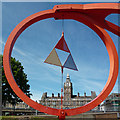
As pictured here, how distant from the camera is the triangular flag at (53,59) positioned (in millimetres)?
8414

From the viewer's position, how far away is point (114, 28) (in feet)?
29.5

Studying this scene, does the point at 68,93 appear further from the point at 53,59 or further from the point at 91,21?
the point at 91,21

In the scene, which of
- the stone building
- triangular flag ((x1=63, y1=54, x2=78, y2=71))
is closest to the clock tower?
the stone building

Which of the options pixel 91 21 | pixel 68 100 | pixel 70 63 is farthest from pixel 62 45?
pixel 68 100

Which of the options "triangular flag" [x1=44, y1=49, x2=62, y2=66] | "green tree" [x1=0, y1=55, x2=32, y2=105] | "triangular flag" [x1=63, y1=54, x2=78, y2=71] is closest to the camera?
"triangular flag" [x1=44, y1=49, x2=62, y2=66]

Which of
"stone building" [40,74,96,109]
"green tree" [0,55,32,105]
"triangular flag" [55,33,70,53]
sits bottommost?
"stone building" [40,74,96,109]

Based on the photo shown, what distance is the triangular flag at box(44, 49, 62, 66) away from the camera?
8414 millimetres

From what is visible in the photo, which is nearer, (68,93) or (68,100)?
(68,100)

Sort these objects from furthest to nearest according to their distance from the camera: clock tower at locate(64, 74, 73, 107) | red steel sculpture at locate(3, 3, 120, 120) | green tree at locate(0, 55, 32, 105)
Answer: clock tower at locate(64, 74, 73, 107), green tree at locate(0, 55, 32, 105), red steel sculpture at locate(3, 3, 120, 120)

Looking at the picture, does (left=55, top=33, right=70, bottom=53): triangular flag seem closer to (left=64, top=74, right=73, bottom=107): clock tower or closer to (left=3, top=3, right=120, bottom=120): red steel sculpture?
(left=3, top=3, right=120, bottom=120): red steel sculpture

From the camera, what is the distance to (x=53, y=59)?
8523 mm

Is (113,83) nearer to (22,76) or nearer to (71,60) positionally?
(71,60)

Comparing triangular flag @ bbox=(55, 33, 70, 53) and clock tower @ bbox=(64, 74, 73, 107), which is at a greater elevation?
triangular flag @ bbox=(55, 33, 70, 53)

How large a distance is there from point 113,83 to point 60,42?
3.70 meters
